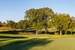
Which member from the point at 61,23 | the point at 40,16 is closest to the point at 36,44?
the point at 61,23

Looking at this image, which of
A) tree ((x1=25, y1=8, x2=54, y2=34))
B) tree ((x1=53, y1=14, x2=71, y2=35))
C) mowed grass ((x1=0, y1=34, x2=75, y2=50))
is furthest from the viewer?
tree ((x1=25, y1=8, x2=54, y2=34))

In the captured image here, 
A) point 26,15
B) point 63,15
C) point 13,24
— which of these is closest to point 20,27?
point 13,24

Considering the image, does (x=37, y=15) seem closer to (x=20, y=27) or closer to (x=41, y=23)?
(x=41, y=23)

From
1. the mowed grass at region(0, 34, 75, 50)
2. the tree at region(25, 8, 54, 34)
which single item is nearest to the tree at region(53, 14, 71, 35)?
the tree at region(25, 8, 54, 34)

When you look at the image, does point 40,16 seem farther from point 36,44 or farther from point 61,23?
point 36,44

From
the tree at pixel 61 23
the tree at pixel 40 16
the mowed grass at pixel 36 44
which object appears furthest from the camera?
the tree at pixel 40 16

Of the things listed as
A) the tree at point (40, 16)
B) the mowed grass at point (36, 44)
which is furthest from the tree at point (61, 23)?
the mowed grass at point (36, 44)

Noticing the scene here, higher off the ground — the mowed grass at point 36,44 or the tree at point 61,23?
the tree at point 61,23

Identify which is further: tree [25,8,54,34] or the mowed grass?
tree [25,8,54,34]

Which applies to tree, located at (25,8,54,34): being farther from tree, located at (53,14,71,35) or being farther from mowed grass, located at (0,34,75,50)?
mowed grass, located at (0,34,75,50)

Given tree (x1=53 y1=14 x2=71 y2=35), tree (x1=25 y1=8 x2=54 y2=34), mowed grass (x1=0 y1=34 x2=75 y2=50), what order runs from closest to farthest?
1. mowed grass (x1=0 y1=34 x2=75 y2=50)
2. tree (x1=53 y1=14 x2=71 y2=35)
3. tree (x1=25 y1=8 x2=54 y2=34)

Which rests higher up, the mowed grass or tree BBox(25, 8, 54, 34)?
tree BBox(25, 8, 54, 34)

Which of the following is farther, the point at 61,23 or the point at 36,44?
the point at 61,23

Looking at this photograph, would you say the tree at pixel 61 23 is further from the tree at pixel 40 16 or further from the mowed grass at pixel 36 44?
the mowed grass at pixel 36 44
